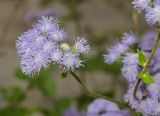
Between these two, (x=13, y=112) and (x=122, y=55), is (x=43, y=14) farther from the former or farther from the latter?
(x=122, y=55)

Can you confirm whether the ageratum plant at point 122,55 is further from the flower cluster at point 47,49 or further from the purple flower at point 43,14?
the purple flower at point 43,14

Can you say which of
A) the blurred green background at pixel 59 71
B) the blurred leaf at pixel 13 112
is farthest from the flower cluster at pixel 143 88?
the blurred leaf at pixel 13 112

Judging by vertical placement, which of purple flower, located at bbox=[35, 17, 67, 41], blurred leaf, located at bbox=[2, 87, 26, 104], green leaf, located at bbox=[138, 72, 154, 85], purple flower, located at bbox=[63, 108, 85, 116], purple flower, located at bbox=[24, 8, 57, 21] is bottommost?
purple flower, located at bbox=[63, 108, 85, 116]

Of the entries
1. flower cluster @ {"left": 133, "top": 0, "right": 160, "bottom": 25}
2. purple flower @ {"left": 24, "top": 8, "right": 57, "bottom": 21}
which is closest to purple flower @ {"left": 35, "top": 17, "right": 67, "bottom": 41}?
flower cluster @ {"left": 133, "top": 0, "right": 160, "bottom": 25}

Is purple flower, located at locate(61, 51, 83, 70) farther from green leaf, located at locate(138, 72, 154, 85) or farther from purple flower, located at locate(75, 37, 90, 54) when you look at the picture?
green leaf, located at locate(138, 72, 154, 85)

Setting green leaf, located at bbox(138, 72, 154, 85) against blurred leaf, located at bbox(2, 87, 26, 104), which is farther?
blurred leaf, located at bbox(2, 87, 26, 104)

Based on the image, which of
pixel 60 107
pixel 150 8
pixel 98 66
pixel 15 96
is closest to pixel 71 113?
pixel 60 107

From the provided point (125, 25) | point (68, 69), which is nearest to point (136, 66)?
point (68, 69)

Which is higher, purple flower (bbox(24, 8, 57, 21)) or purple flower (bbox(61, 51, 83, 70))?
purple flower (bbox(24, 8, 57, 21))

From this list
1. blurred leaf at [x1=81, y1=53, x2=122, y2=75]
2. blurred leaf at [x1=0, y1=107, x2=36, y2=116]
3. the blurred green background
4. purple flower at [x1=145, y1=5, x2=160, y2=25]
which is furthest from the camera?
blurred leaf at [x1=81, y1=53, x2=122, y2=75]
